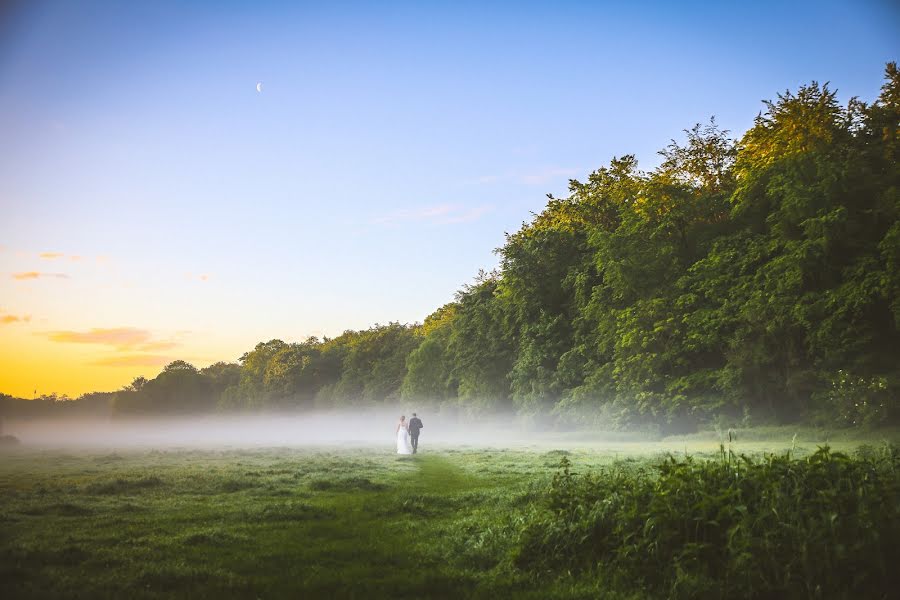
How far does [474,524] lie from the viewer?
38.3 ft

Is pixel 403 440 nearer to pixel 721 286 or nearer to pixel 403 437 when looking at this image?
pixel 403 437

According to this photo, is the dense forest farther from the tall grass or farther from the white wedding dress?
the tall grass

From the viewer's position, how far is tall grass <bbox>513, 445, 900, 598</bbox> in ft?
22.6

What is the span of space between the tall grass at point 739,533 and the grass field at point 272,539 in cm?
60

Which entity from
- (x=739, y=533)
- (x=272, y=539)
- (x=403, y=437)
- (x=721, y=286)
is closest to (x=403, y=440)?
(x=403, y=437)

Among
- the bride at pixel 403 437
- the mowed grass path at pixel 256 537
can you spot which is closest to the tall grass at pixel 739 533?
the mowed grass path at pixel 256 537

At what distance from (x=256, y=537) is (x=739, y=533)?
27.9 ft

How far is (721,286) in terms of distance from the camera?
4184 cm

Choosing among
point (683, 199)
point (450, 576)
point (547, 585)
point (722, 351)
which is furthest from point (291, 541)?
point (683, 199)

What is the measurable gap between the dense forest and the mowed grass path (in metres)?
25.5

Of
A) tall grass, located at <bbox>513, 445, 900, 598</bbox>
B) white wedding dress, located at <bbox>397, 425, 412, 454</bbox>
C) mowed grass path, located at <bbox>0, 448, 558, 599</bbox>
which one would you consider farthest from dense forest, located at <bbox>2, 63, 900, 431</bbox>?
tall grass, located at <bbox>513, 445, 900, 598</bbox>

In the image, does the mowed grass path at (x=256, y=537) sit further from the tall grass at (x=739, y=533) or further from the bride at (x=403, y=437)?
the bride at (x=403, y=437)

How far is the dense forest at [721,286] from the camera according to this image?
3406cm

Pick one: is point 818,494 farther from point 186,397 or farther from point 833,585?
point 186,397
